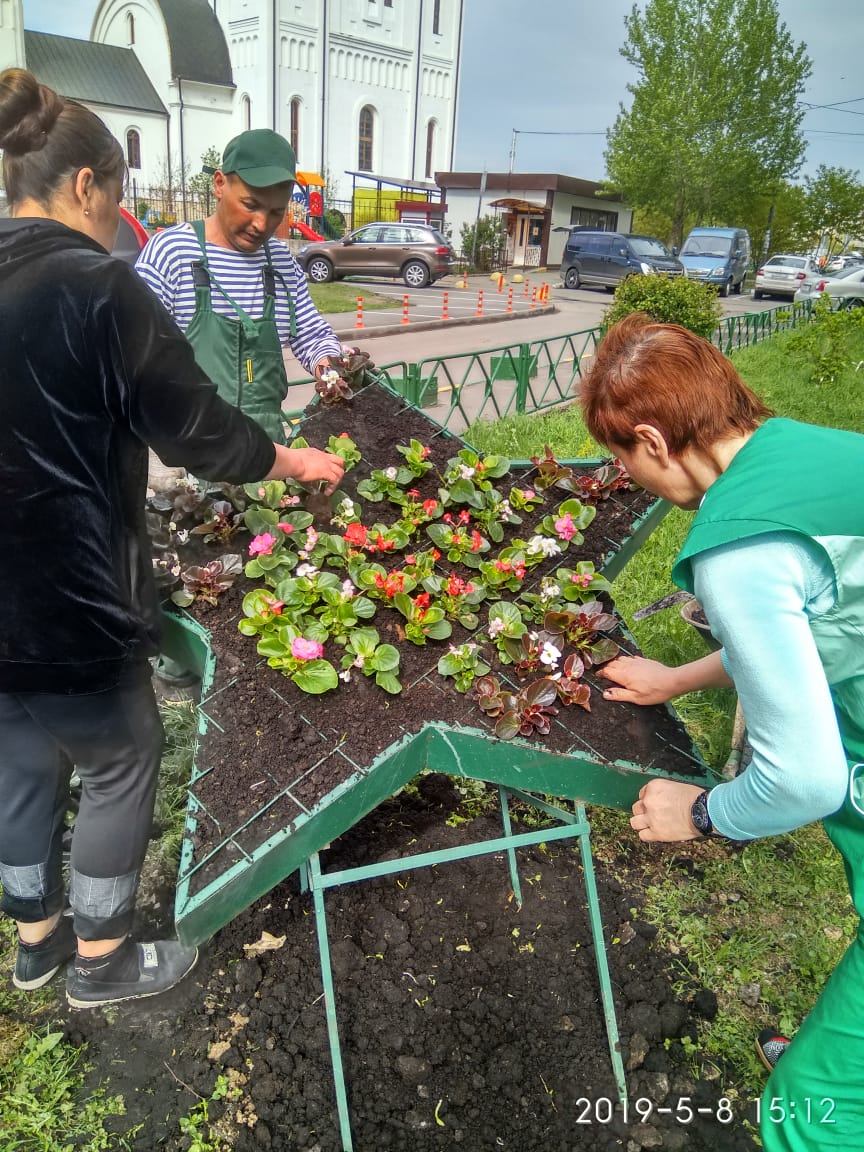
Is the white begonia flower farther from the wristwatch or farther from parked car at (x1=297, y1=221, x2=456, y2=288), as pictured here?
parked car at (x1=297, y1=221, x2=456, y2=288)

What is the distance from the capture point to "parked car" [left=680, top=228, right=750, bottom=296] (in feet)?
76.4

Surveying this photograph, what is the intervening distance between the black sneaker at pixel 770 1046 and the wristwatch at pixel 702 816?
39.3 inches

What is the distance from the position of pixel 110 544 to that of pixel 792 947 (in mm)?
2264

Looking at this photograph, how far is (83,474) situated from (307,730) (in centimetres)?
67

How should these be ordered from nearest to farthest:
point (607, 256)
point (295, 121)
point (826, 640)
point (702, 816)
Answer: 1. point (826, 640)
2. point (702, 816)
3. point (607, 256)
4. point (295, 121)

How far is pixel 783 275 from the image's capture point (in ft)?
78.6

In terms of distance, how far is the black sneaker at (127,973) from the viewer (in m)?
1.90

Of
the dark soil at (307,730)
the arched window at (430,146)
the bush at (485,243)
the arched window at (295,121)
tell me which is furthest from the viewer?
the arched window at (430,146)

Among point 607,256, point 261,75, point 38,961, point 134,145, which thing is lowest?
point 38,961

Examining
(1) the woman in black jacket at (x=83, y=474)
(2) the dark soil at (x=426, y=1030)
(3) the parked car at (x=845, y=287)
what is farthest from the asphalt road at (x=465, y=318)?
(1) the woman in black jacket at (x=83, y=474)

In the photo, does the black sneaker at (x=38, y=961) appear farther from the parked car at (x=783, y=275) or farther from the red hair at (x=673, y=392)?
the parked car at (x=783, y=275)

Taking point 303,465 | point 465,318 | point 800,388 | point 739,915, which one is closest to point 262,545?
point 303,465

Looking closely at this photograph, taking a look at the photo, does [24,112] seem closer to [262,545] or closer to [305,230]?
[262,545]

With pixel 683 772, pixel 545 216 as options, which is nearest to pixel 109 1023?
pixel 683 772
